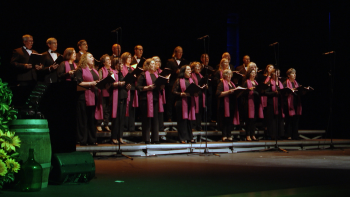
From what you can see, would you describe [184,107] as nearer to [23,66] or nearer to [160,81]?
[160,81]

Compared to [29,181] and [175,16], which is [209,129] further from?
[29,181]

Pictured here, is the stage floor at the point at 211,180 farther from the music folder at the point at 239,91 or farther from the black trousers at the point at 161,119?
the music folder at the point at 239,91

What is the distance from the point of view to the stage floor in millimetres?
3359

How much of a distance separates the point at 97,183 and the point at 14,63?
3.46 meters

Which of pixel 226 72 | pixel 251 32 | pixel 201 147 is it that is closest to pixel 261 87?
pixel 226 72

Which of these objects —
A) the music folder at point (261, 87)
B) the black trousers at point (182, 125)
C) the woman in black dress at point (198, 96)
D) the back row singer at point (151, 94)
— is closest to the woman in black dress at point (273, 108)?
the back row singer at point (151, 94)

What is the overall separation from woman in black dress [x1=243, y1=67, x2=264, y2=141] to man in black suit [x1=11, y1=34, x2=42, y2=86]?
390 centimetres

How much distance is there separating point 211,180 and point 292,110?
5088mm

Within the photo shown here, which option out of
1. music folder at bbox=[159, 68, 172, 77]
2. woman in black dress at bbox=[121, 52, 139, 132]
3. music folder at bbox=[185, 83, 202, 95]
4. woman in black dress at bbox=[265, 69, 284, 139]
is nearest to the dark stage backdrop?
woman in black dress at bbox=[121, 52, 139, 132]

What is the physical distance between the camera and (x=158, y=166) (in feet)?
17.1

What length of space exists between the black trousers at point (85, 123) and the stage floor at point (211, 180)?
2.49ft

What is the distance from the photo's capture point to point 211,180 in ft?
13.1

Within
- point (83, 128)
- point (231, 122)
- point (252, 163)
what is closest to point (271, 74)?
point (231, 122)

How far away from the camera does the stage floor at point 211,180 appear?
11.0ft
